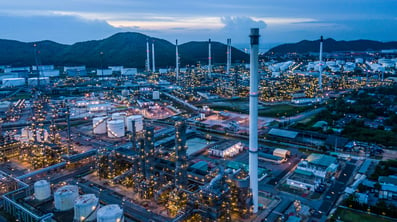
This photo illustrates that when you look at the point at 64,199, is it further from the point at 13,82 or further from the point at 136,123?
the point at 13,82

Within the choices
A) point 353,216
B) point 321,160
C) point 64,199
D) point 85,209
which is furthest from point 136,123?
point 353,216

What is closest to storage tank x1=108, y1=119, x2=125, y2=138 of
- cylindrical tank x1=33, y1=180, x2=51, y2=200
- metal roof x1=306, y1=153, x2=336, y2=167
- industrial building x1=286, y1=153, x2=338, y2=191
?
cylindrical tank x1=33, y1=180, x2=51, y2=200

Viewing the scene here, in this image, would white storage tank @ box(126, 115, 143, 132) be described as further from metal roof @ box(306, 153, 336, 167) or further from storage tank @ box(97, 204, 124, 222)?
metal roof @ box(306, 153, 336, 167)

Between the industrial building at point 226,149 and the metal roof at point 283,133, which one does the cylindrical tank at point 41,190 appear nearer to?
the industrial building at point 226,149

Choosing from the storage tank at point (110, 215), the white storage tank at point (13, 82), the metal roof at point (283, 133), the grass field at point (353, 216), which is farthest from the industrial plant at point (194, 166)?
the white storage tank at point (13, 82)

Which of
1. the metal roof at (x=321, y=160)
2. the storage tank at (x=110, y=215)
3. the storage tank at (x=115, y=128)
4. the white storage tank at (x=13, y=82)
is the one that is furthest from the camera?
the white storage tank at (x=13, y=82)

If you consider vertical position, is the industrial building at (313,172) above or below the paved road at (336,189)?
above

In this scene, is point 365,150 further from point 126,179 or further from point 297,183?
point 126,179
